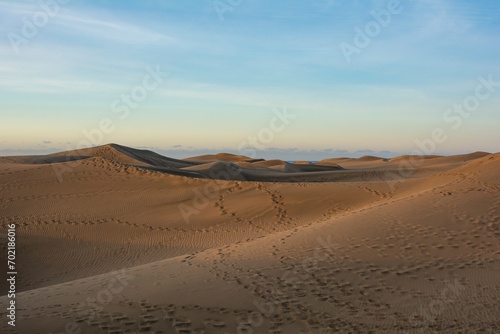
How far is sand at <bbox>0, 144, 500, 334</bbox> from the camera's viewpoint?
19.0ft

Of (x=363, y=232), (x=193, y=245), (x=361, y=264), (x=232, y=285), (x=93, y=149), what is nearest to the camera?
(x=232, y=285)

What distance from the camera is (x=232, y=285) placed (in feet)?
22.4

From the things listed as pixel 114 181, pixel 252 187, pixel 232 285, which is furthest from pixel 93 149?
pixel 232 285

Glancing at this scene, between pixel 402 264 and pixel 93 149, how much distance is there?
82.3 feet

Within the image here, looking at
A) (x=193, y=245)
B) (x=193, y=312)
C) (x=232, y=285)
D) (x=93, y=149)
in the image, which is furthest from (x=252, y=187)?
(x=93, y=149)

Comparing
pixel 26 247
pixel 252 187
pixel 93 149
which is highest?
pixel 93 149

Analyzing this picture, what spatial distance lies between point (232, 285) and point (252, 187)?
8760 mm

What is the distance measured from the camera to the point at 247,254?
8.69m

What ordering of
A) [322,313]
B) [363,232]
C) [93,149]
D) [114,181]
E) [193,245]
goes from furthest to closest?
[93,149]
[114,181]
[193,245]
[363,232]
[322,313]

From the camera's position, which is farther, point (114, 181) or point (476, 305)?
point (114, 181)

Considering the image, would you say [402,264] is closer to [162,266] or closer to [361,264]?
[361,264]

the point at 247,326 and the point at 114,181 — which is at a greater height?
the point at 114,181

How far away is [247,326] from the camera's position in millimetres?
5555

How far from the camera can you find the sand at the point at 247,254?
5781mm
